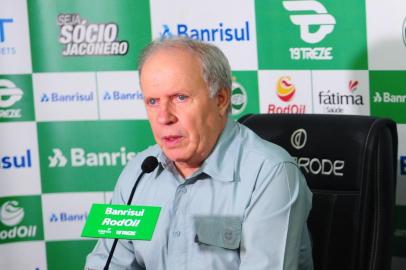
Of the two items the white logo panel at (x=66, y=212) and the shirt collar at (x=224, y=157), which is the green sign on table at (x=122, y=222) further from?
the white logo panel at (x=66, y=212)

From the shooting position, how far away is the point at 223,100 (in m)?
2.18

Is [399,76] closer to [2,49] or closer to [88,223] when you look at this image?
[88,223]

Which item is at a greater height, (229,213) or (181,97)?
(181,97)

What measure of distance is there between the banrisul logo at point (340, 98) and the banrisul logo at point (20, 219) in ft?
4.67

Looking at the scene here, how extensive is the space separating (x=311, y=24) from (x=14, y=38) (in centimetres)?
135

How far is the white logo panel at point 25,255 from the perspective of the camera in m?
3.66

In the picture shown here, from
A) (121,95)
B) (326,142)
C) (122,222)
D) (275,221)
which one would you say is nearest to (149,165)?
(122,222)

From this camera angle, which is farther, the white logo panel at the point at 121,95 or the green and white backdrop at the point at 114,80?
the white logo panel at the point at 121,95

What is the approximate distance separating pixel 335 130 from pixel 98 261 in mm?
786

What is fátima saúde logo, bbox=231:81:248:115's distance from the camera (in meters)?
3.29

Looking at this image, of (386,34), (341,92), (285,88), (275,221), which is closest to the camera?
(275,221)

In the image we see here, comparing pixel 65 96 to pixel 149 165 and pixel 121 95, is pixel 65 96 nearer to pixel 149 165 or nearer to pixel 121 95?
pixel 121 95

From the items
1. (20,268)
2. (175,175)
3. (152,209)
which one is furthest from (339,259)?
(20,268)

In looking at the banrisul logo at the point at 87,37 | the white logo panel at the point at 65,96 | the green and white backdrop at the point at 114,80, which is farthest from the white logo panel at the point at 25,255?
the banrisul logo at the point at 87,37
